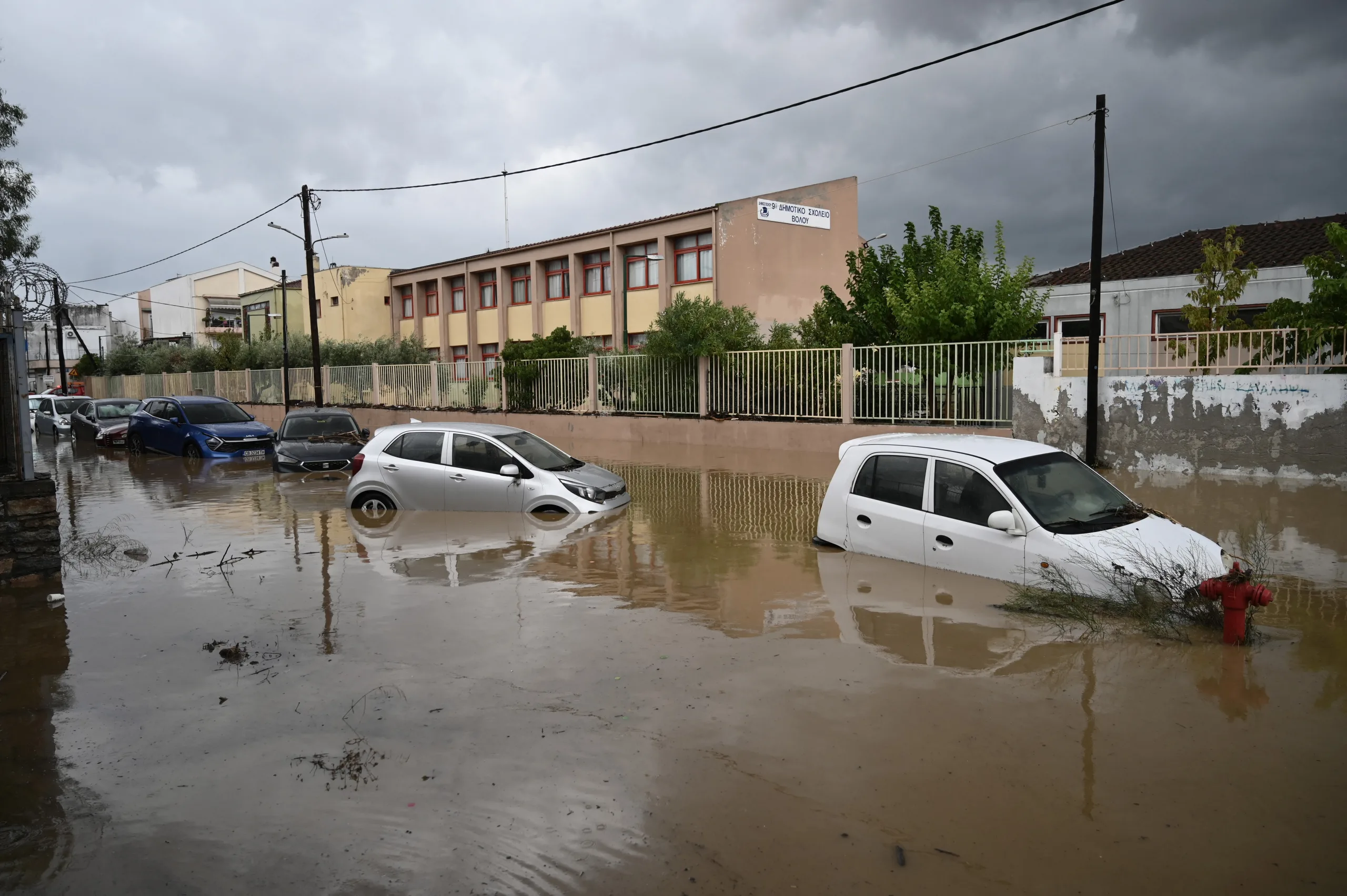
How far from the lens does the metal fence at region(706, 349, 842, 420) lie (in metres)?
19.3

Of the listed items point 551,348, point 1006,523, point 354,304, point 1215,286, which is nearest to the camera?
point 1006,523

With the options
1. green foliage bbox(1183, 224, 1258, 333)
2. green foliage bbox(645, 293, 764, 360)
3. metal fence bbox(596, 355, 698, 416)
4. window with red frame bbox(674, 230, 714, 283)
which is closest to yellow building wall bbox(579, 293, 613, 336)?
window with red frame bbox(674, 230, 714, 283)

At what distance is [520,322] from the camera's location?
130 ft

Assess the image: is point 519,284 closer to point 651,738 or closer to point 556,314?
point 556,314

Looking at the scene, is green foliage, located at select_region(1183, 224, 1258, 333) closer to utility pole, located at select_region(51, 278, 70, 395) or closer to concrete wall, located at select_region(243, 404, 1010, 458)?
concrete wall, located at select_region(243, 404, 1010, 458)

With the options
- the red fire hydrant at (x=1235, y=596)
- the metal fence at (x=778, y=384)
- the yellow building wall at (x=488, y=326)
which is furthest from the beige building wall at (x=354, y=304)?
the red fire hydrant at (x=1235, y=596)

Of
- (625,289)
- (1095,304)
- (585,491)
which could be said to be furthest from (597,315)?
(585,491)

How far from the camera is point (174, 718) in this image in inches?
210

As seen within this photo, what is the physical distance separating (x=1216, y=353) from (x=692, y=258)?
66.9ft

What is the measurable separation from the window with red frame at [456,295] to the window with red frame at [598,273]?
29.7ft

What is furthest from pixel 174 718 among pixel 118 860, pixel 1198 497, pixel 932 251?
pixel 932 251

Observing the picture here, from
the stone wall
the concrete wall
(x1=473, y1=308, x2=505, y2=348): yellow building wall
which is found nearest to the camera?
the stone wall

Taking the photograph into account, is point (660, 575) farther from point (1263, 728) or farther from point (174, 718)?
point (1263, 728)

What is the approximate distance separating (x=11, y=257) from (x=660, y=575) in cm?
3663
